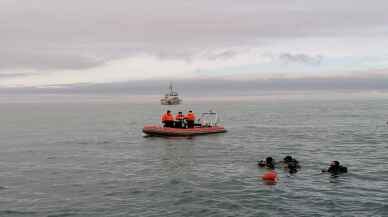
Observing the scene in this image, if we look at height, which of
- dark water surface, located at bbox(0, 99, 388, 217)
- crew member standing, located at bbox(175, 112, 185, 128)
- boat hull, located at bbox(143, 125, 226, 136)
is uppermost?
crew member standing, located at bbox(175, 112, 185, 128)

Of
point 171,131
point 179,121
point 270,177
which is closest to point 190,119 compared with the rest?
point 179,121

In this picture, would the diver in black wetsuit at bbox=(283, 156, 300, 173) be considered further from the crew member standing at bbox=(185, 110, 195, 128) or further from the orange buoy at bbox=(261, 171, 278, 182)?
A: the crew member standing at bbox=(185, 110, 195, 128)

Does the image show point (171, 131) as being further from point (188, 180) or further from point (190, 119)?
point (188, 180)

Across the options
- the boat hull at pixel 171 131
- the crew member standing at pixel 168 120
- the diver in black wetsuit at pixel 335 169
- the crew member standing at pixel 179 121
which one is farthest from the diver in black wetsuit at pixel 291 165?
the crew member standing at pixel 168 120

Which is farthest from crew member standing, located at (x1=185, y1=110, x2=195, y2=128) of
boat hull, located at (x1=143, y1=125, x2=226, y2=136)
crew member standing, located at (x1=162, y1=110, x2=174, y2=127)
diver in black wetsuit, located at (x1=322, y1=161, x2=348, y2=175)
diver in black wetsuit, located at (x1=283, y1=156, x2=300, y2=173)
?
diver in black wetsuit, located at (x1=322, y1=161, x2=348, y2=175)

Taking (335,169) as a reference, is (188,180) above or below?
below

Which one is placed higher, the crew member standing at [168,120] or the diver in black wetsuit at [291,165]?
the crew member standing at [168,120]

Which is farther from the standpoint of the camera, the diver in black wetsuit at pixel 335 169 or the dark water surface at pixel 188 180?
the diver in black wetsuit at pixel 335 169

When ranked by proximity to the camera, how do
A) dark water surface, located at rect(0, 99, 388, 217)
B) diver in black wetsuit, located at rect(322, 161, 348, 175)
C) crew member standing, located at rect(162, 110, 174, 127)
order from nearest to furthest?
1. dark water surface, located at rect(0, 99, 388, 217)
2. diver in black wetsuit, located at rect(322, 161, 348, 175)
3. crew member standing, located at rect(162, 110, 174, 127)

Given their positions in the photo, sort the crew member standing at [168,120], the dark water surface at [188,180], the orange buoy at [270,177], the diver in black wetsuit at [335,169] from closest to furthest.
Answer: the dark water surface at [188,180] < the orange buoy at [270,177] < the diver in black wetsuit at [335,169] < the crew member standing at [168,120]

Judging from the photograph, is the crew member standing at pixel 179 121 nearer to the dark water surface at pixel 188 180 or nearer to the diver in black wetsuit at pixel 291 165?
the dark water surface at pixel 188 180

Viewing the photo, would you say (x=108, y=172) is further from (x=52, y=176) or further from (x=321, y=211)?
(x=321, y=211)

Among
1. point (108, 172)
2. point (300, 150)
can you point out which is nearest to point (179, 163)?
point (108, 172)

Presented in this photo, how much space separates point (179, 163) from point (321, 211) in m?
13.0
